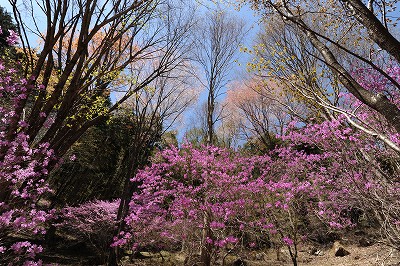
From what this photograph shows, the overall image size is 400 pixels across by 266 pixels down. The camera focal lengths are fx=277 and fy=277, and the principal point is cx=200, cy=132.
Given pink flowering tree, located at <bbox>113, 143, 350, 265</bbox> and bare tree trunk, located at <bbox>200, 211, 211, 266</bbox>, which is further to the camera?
pink flowering tree, located at <bbox>113, 143, 350, 265</bbox>

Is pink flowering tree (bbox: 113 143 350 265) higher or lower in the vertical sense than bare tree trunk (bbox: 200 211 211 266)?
higher

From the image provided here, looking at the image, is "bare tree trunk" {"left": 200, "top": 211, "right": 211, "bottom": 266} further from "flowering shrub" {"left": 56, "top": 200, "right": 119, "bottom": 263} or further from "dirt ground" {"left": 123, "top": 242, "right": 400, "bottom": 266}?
"flowering shrub" {"left": 56, "top": 200, "right": 119, "bottom": 263}

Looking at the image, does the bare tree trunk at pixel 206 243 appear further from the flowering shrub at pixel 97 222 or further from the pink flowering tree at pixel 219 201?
the flowering shrub at pixel 97 222

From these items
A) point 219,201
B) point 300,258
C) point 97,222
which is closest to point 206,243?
point 219,201

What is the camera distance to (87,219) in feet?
33.0

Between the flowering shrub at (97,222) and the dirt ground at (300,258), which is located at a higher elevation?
the flowering shrub at (97,222)

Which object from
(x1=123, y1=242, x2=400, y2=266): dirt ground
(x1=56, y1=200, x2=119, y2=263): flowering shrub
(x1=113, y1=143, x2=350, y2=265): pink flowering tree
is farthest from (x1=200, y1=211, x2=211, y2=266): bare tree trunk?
(x1=56, y1=200, x2=119, y2=263): flowering shrub

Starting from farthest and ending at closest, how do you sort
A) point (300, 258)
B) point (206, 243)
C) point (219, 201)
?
point (300, 258) < point (219, 201) < point (206, 243)

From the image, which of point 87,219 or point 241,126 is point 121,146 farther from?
point 241,126

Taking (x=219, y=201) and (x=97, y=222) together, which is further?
(x=97, y=222)

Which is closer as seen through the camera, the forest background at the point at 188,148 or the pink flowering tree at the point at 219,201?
the forest background at the point at 188,148

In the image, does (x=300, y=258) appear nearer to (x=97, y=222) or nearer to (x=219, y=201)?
(x=219, y=201)

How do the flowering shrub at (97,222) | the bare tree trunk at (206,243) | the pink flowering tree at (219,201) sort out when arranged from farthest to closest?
the flowering shrub at (97,222) → the pink flowering tree at (219,201) → the bare tree trunk at (206,243)

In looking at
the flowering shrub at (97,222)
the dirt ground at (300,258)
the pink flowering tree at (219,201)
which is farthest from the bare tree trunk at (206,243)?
the flowering shrub at (97,222)
